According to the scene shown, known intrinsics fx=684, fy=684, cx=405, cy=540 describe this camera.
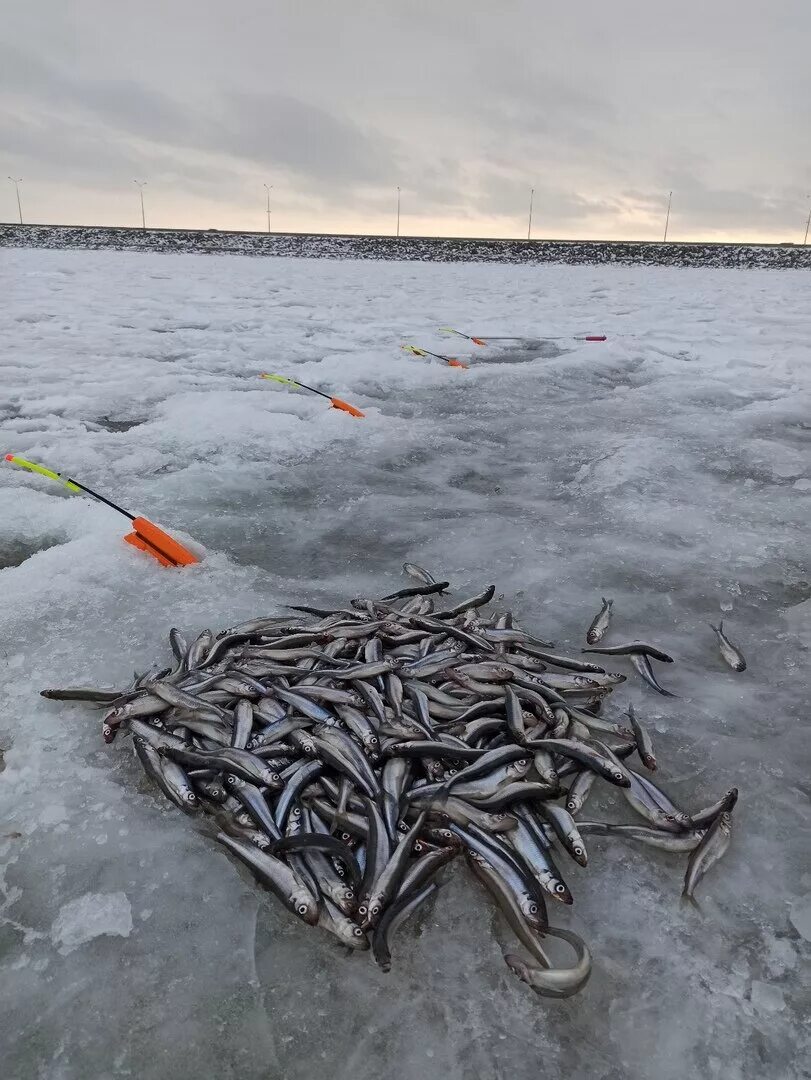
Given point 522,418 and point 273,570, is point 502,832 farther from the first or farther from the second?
point 522,418

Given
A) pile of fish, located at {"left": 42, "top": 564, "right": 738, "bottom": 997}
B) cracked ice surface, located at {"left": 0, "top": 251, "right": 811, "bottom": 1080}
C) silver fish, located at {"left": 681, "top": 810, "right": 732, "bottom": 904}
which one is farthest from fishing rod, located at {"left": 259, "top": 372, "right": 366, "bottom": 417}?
silver fish, located at {"left": 681, "top": 810, "right": 732, "bottom": 904}

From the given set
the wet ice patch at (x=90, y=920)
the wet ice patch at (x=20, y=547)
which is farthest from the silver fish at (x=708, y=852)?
the wet ice patch at (x=20, y=547)

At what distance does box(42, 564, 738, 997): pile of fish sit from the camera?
254 cm

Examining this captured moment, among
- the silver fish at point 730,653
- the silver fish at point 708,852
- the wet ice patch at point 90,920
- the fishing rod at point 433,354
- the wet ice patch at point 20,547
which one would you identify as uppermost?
the fishing rod at point 433,354

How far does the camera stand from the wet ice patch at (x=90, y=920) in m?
2.47

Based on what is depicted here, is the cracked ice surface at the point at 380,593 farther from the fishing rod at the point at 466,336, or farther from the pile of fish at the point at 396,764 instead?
the fishing rod at the point at 466,336

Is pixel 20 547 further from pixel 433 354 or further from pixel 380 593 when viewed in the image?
pixel 433 354

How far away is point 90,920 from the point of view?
2539 millimetres

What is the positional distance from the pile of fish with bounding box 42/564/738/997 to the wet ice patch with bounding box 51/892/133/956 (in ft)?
1.39

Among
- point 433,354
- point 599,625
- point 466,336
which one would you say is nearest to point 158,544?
point 599,625

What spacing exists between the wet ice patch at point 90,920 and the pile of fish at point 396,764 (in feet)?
1.39

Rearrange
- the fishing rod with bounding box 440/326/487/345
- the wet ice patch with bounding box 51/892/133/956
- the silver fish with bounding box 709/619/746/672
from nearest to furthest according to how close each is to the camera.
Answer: the wet ice patch with bounding box 51/892/133/956 → the silver fish with bounding box 709/619/746/672 → the fishing rod with bounding box 440/326/487/345

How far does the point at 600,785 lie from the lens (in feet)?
10.5

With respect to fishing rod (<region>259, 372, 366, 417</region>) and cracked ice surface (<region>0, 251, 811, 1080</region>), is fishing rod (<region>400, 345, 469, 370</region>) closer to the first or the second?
cracked ice surface (<region>0, 251, 811, 1080</region>)
